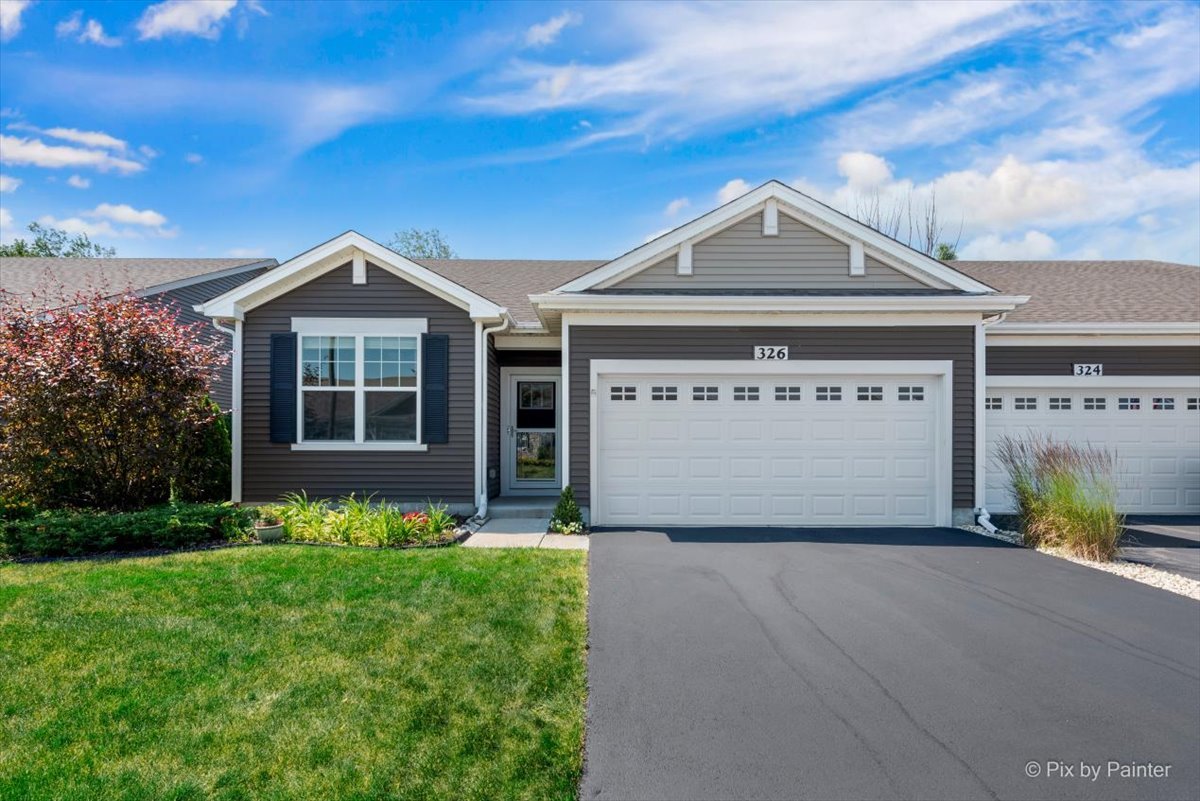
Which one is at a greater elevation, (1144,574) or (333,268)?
(333,268)

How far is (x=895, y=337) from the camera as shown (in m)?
8.94

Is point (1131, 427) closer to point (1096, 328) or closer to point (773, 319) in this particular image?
point (1096, 328)

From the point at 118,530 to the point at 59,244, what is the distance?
39335 mm

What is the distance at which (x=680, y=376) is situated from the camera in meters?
8.98

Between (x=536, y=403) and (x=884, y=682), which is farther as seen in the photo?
(x=536, y=403)

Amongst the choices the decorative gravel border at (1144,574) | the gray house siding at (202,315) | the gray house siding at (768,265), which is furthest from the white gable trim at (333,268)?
the decorative gravel border at (1144,574)

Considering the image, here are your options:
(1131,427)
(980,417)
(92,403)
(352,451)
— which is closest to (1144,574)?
(980,417)

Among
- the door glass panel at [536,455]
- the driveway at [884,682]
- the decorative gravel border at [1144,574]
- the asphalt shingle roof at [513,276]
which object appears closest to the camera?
the driveway at [884,682]

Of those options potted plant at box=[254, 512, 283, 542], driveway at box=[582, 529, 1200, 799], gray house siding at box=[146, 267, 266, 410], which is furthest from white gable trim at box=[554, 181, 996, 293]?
gray house siding at box=[146, 267, 266, 410]

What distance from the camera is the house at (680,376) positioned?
888 centimetres

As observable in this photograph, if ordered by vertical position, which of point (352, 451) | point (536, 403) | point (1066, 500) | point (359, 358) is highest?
point (359, 358)

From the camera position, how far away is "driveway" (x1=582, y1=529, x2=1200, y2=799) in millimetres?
2943

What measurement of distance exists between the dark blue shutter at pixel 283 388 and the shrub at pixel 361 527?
4.32 feet

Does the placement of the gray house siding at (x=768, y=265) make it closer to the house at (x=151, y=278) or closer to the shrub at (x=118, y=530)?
the shrub at (x=118, y=530)
